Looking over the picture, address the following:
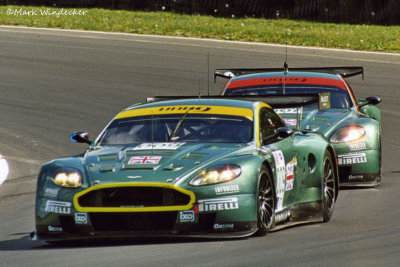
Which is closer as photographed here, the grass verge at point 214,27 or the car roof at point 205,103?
the car roof at point 205,103

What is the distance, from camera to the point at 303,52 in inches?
1014

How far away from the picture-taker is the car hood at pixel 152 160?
305 inches

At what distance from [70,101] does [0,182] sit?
8.25 metres

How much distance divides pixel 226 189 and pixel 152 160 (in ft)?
2.17

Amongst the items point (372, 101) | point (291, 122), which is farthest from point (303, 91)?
point (291, 122)

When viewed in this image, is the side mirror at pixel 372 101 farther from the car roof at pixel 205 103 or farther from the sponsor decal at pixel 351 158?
the car roof at pixel 205 103

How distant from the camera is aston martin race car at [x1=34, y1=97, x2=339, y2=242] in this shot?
25.1 ft

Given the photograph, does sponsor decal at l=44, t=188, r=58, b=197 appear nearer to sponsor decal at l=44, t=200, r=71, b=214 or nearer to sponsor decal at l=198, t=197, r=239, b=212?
sponsor decal at l=44, t=200, r=71, b=214

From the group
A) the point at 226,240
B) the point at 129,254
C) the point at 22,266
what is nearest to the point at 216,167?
the point at 226,240

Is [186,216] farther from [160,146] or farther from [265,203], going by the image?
[160,146]

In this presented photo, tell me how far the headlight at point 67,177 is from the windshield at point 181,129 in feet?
3.09

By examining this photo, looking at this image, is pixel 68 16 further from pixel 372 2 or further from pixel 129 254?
pixel 129 254

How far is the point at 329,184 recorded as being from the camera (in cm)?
991

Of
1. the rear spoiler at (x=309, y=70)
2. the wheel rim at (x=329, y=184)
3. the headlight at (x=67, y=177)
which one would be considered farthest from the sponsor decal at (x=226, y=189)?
the rear spoiler at (x=309, y=70)
